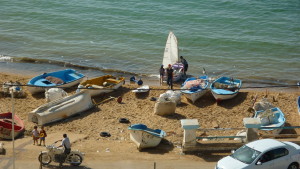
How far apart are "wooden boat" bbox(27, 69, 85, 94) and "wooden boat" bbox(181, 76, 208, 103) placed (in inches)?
250

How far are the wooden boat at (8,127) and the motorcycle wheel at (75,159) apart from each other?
14.8 feet

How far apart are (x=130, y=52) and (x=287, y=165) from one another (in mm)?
25040

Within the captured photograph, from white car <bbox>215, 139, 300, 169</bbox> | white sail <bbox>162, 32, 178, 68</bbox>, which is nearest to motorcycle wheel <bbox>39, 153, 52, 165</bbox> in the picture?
white car <bbox>215, 139, 300, 169</bbox>

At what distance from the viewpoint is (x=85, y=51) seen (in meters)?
41.3

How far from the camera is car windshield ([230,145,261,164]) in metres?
17.1

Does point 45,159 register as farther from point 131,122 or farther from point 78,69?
point 78,69

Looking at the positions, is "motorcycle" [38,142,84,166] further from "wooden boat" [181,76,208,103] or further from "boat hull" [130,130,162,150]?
"wooden boat" [181,76,208,103]

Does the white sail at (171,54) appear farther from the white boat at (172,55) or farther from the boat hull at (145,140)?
the boat hull at (145,140)

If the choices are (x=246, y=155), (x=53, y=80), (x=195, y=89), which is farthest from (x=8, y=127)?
(x=246, y=155)

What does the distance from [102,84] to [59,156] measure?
442 inches

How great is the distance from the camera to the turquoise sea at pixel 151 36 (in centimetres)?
3794

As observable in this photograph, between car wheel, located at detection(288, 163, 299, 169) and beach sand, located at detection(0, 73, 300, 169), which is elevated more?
car wheel, located at detection(288, 163, 299, 169)

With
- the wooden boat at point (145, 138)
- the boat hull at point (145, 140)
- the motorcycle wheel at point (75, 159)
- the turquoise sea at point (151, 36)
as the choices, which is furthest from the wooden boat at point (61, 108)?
the turquoise sea at point (151, 36)

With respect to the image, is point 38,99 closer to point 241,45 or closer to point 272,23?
point 241,45
